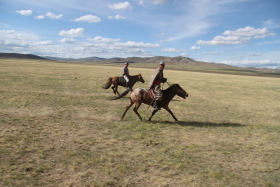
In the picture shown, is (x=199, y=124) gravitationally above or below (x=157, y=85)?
below

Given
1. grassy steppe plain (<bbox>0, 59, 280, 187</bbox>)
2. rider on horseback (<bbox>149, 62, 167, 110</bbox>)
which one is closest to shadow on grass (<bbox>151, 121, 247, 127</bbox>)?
grassy steppe plain (<bbox>0, 59, 280, 187</bbox>)

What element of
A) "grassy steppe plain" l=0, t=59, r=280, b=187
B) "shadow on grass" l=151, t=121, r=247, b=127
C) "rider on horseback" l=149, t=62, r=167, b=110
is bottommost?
"grassy steppe plain" l=0, t=59, r=280, b=187

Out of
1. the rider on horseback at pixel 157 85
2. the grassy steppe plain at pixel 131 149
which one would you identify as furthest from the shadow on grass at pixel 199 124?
the rider on horseback at pixel 157 85

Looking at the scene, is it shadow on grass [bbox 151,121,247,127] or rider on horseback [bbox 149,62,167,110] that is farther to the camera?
shadow on grass [bbox 151,121,247,127]

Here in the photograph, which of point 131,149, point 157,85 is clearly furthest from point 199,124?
point 131,149

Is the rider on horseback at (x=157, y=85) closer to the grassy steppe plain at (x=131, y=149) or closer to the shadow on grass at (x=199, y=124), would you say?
the grassy steppe plain at (x=131, y=149)

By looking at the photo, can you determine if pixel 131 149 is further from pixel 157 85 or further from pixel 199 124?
pixel 199 124

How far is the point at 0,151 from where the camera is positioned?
19.7 ft

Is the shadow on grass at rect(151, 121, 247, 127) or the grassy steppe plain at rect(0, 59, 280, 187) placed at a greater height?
the shadow on grass at rect(151, 121, 247, 127)

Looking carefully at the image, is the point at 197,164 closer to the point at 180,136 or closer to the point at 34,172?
the point at 180,136

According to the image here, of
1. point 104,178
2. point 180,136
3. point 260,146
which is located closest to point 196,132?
point 180,136

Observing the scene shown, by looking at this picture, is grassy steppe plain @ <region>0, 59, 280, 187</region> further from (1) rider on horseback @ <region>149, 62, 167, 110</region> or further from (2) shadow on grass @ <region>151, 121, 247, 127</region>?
(1) rider on horseback @ <region>149, 62, 167, 110</region>

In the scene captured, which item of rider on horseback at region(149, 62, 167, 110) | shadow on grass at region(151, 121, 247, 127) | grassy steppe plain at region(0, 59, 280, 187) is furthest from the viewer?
shadow on grass at region(151, 121, 247, 127)

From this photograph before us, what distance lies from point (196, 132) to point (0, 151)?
6945 millimetres
